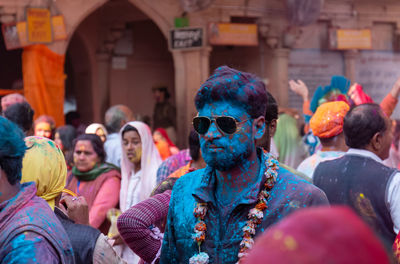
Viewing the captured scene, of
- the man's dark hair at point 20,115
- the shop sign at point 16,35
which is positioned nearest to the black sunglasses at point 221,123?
the man's dark hair at point 20,115

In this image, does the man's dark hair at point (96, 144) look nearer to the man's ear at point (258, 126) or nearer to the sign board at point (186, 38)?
the man's ear at point (258, 126)

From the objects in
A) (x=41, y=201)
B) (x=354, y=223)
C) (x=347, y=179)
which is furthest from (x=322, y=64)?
(x=354, y=223)

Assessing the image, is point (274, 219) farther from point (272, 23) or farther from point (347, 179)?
point (272, 23)

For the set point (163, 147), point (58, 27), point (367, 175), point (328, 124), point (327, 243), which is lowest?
point (163, 147)

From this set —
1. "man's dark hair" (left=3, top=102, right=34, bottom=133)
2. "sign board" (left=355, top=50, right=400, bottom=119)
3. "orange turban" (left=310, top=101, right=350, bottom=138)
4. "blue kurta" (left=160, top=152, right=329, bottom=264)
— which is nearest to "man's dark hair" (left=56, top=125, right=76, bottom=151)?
A: "man's dark hair" (left=3, top=102, right=34, bottom=133)

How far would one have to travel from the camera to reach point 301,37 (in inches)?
523

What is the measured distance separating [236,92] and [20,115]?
12.1 feet

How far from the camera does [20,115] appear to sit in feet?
17.7

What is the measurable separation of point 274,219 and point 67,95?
13.3 m

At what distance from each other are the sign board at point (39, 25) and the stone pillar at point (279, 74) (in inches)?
179

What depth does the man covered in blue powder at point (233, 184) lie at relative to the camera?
6.77ft

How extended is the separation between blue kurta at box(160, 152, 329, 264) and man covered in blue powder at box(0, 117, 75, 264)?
0.39 m

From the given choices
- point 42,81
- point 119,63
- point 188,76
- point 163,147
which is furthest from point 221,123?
point 119,63

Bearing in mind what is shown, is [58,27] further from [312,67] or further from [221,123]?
[221,123]
